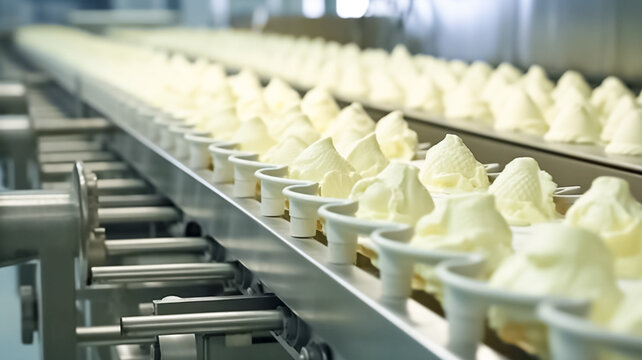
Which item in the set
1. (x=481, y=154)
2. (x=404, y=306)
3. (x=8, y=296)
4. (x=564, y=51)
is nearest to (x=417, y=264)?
(x=404, y=306)

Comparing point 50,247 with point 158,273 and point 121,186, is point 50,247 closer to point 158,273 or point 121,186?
point 158,273

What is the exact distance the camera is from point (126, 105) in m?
2.77

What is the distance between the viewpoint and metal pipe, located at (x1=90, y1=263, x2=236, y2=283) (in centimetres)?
163

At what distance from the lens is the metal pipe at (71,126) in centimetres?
323

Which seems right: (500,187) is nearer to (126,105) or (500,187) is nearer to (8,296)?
(126,105)

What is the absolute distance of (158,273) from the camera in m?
1.65

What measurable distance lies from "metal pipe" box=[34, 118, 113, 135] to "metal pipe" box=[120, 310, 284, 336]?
6.48 feet

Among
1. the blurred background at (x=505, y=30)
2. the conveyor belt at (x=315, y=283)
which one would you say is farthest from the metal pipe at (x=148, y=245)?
the blurred background at (x=505, y=30)

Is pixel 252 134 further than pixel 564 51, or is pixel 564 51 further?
pixel 564 51

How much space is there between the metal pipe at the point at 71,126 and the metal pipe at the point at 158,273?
1607mm

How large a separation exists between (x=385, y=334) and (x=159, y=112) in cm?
161

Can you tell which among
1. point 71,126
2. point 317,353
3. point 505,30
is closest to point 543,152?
point 317,353

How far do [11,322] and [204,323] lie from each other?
232 centimetres

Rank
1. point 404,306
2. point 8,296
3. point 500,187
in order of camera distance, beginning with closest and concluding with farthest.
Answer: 1. point 404,306
2. point 500,187
3. point 8,296
